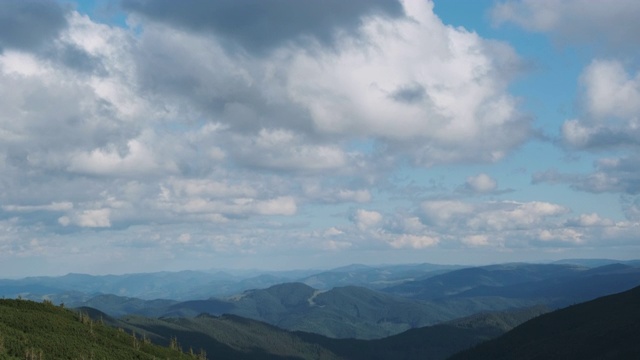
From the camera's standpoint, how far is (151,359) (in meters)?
198

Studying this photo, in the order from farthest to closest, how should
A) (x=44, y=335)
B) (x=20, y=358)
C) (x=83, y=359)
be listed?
(x=44, y=335), (x=83, y=359), (x=20, y=358)

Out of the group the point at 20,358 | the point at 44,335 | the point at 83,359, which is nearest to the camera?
the point at 20,358

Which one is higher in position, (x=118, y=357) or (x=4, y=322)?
(x=4, y=322)

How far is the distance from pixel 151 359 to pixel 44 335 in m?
32.9

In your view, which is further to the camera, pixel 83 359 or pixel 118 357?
pixel 118 357

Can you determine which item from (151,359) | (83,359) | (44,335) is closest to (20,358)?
(83,359)

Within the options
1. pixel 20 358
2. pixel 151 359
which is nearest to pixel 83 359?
pixel 20 358

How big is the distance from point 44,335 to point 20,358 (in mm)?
43031

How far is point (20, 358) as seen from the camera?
144875 mm

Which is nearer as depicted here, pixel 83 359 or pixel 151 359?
pixel 83 359

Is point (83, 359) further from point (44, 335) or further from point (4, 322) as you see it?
point (4, 322)

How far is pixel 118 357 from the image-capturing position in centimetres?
19112

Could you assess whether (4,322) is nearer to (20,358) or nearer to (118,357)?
(118,357)

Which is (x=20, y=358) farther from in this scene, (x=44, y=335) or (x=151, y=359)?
(x=151, y=359)
